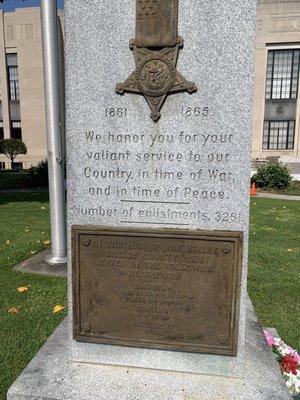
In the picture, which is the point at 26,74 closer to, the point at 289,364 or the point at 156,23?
the point at 156,23

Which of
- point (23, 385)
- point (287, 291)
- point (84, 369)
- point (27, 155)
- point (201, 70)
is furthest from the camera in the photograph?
point (27, 155)

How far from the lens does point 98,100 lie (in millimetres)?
2547

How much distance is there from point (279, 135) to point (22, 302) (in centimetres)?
3271

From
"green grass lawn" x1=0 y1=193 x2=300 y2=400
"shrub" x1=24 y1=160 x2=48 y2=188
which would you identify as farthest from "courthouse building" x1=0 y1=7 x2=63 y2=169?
"green grass lawn" x1=0 y1=193 x2=300 y2=400

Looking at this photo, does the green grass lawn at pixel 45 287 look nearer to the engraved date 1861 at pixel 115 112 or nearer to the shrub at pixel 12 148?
the engraved date 1861 at pixel 115 112

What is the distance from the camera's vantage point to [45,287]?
495 centimetres

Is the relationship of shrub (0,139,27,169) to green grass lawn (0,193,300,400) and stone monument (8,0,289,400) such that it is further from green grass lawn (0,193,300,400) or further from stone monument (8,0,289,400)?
stone monument (8,0,289,400)

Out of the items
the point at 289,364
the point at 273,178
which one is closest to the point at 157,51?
the point at 289,364

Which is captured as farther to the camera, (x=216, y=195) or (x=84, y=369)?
(x=84, y=369)

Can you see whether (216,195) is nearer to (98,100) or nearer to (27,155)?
(98,100)

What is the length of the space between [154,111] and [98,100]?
395 millimetres

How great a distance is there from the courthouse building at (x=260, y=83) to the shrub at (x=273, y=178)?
1178 cm

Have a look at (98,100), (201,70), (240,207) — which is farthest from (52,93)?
(240,207)

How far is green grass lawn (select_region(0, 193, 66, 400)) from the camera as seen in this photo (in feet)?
11.3
